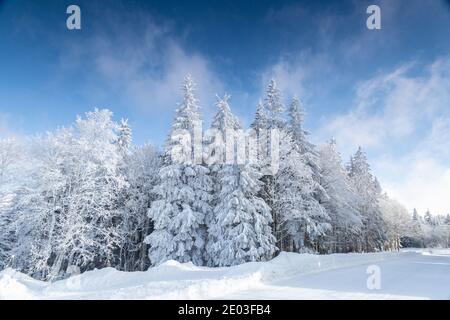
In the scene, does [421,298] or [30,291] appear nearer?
[421,298]

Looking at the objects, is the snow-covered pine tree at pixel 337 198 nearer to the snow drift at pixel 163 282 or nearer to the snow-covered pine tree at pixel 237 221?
the snow-covered pine tree at pixel 237 221

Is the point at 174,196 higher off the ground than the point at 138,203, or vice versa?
the point at 174,196

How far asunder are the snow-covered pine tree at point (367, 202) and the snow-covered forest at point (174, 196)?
11368 millimetres

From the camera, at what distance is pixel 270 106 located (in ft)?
86.5

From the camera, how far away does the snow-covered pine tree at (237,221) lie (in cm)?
1983

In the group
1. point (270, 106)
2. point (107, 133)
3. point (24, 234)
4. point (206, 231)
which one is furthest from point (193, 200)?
point (24, 234)

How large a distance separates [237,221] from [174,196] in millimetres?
5481

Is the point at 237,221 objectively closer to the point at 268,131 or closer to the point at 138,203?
the point at 268,131

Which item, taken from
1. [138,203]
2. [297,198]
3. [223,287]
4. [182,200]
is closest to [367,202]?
[297,198]

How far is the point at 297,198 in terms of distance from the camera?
2195cm

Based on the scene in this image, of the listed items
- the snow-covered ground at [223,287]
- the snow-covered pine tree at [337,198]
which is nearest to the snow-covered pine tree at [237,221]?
the snow-covered ground at [223,287]
